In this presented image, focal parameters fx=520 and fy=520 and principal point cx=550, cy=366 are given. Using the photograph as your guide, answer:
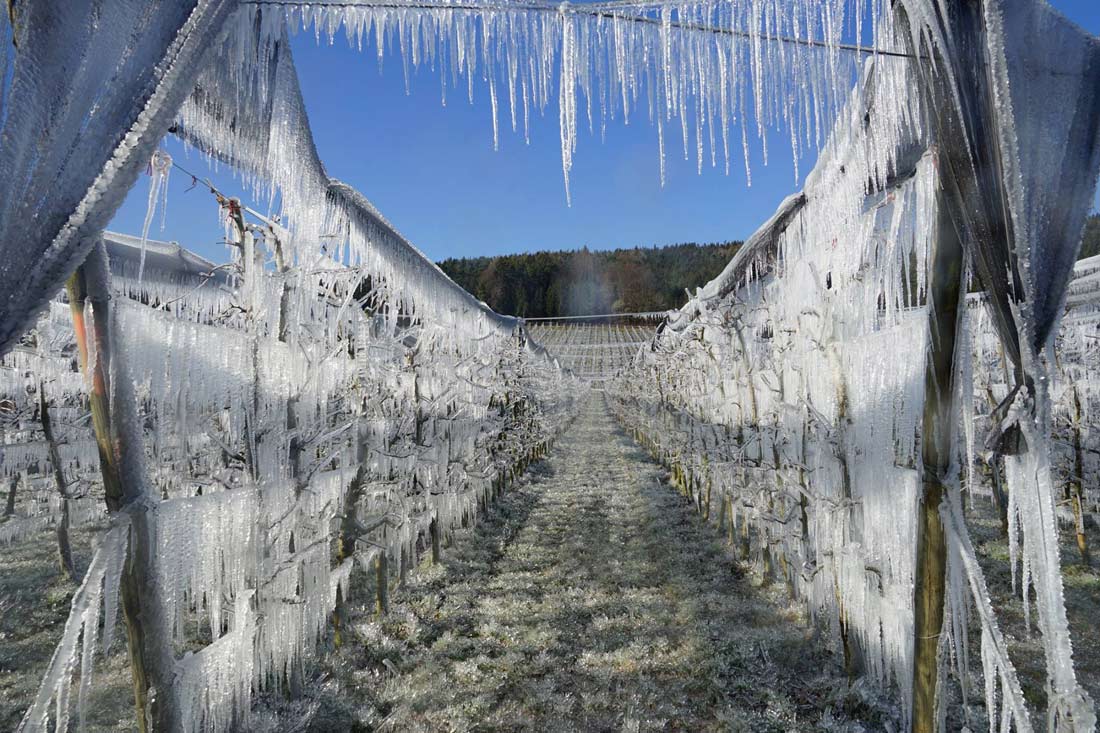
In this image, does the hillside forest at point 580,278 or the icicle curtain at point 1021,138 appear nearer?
the icicle curtain at point 1021,138

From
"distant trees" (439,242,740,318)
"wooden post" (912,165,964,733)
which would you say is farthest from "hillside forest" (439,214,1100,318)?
"wooden post" (912,165,964,733)

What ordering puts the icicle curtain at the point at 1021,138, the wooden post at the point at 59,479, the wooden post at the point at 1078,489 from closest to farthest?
the icicle curtain at the point at 1021,138
the wooden post at the point at 59,479
the wooden post at the point at 1078,489

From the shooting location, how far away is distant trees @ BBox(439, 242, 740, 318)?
4825 centimetres

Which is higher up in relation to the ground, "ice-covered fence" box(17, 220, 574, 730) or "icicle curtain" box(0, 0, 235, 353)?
"icicle curtain" box(0, 0, 235, 353)

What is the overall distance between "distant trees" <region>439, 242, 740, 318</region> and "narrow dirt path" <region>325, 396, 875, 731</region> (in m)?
39.9

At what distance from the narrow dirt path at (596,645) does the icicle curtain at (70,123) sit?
11.1ft

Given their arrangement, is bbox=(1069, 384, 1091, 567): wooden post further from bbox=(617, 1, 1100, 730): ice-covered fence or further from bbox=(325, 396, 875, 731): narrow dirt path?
bbox=(325, 396, 875, 731): narrow dirt path

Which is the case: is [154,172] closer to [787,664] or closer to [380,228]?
[380,228]

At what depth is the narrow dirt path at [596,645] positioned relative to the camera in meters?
3.56

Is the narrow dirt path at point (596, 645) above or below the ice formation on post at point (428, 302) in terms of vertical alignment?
below

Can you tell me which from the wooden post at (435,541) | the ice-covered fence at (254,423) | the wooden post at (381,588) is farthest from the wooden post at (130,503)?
the wooden post at (435,541)

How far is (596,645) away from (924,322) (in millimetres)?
3608

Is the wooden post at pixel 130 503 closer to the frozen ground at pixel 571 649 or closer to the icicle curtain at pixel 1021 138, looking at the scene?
the frozen ground at pixel 571 649

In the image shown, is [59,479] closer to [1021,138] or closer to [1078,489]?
[1021,138]
